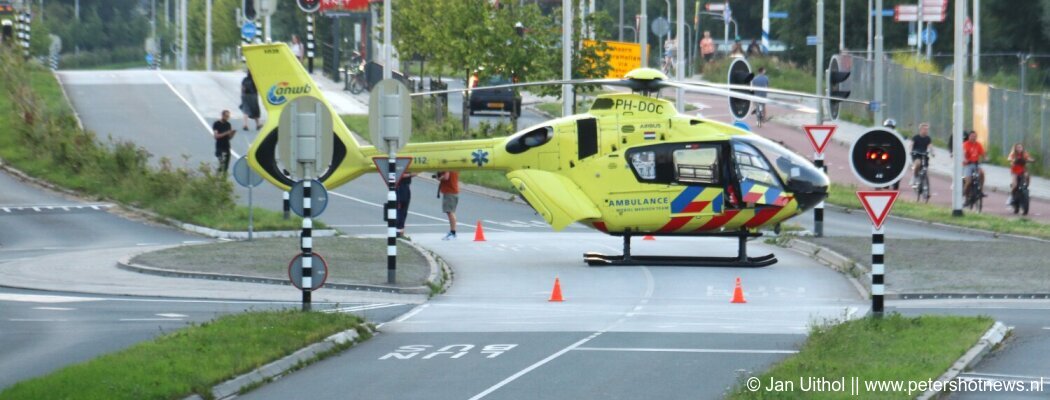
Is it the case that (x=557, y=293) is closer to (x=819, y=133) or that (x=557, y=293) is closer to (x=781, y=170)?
(x=781, y=170)

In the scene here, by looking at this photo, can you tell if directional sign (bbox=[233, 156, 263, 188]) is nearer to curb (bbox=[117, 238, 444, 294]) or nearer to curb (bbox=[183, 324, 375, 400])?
curb (bbox=[117, 238, 444, 294])

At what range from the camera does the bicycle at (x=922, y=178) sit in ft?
137

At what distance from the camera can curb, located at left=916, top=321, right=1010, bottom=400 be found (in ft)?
48.3

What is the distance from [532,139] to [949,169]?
2549cm

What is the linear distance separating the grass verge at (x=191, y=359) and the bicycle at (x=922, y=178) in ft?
81.8

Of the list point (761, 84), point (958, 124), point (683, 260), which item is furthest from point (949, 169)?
point (683, 260)

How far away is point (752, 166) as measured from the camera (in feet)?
91.5

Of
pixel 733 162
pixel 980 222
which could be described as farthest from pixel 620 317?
pixel 980 222

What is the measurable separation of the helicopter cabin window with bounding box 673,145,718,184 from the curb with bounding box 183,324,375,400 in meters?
9.56

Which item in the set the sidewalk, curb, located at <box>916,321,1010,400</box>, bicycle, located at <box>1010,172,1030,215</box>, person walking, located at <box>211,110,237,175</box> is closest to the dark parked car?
the sidewalk

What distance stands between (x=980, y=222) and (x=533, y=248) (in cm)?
1082

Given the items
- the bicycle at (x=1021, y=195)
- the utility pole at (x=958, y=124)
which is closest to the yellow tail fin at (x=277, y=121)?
the utility pole at (x=958, y=124)

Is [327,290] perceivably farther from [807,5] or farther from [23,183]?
[807,5]

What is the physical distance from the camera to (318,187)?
21.1m
